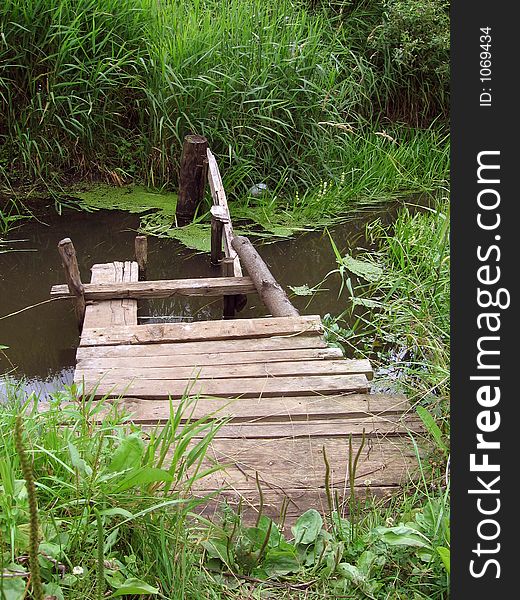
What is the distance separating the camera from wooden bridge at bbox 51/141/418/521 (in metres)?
2.60

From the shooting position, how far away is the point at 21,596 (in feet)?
5.19

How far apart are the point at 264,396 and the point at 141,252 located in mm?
2137

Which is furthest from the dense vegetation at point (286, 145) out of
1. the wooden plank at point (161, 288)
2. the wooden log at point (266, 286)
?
the wooden plank at point (161, 288)

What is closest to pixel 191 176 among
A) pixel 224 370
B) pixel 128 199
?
pixel 128 199

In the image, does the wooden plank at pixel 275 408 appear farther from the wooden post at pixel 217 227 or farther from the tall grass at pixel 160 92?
the tall grass at pixel 160 92

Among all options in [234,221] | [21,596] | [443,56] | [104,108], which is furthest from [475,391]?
[443,56]

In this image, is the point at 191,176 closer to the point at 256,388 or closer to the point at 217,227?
the point at 217,227

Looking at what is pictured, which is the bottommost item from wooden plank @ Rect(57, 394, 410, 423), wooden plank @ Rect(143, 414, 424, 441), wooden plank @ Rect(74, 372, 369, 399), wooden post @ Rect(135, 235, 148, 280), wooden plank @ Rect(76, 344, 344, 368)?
wooden plank @ Rect(143, 414, 424, 441)

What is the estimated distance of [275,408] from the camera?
10.1ft

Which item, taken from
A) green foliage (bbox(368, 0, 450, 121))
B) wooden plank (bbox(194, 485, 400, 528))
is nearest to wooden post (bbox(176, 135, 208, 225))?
green foliage (bbox(368, 0, 450, 121))

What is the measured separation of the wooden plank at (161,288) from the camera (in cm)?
452

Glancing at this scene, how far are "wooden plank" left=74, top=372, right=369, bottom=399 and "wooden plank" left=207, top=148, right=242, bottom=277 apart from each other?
1793 mm

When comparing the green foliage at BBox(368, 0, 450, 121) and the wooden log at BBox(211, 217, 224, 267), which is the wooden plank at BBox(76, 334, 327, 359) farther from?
the green foliage at BBox(368, 0, 450, 121)

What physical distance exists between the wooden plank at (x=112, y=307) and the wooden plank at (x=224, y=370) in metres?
0.75
